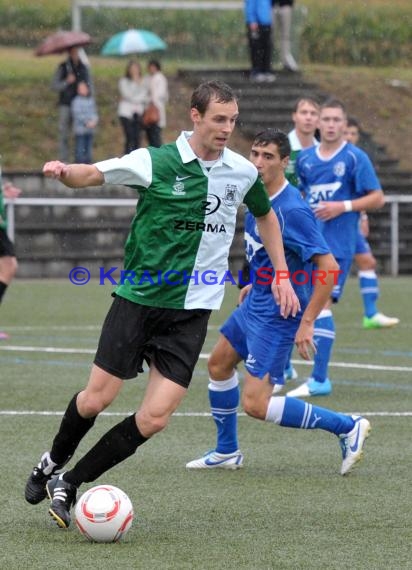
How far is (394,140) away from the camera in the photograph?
78.5 ft

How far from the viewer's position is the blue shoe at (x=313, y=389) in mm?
9734

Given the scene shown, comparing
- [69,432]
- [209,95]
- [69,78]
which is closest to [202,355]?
[69,432]

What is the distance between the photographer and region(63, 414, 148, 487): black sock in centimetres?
601

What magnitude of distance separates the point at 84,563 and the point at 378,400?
443cm

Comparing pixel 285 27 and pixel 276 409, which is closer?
pixel 276 409

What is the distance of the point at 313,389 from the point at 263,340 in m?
2.55

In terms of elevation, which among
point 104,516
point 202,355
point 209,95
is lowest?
point 202,355

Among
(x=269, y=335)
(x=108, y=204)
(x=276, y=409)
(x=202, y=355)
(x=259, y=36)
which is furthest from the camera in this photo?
(x=259, y=36)

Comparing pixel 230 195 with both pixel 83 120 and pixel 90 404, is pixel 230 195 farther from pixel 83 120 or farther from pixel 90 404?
pixel 83 120

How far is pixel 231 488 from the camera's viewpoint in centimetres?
689

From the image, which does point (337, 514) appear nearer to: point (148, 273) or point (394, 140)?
point (148, 273)

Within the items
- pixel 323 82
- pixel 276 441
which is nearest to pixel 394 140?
pixel 323 82

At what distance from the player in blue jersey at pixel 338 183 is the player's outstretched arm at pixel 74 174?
14.6 ft

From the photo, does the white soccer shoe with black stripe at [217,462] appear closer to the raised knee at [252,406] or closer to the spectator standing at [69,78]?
the raised knee at [252,406]
